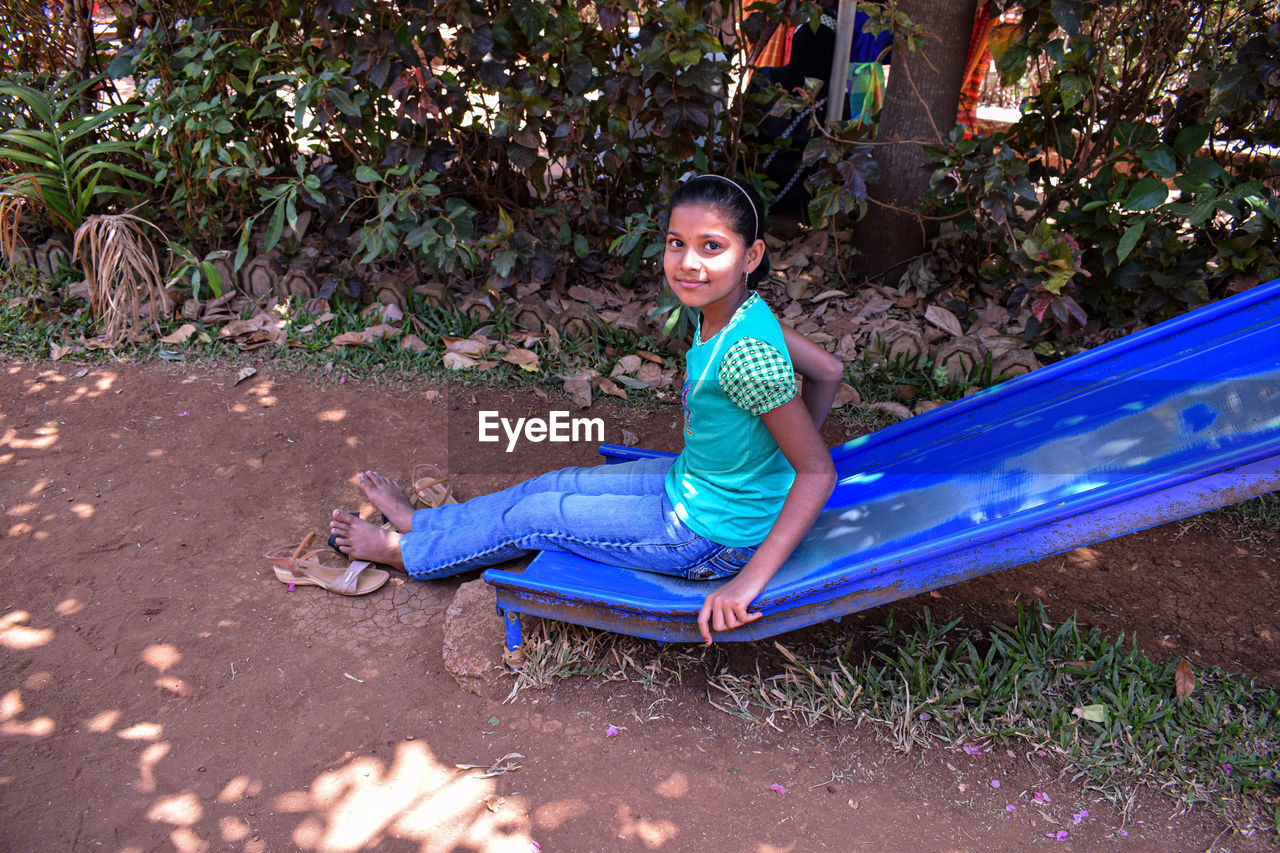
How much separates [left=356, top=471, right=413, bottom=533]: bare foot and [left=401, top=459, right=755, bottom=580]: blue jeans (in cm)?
11

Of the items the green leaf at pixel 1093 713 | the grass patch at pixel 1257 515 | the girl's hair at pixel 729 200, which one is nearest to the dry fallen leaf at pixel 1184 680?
the green leaf at pixel 1093 713

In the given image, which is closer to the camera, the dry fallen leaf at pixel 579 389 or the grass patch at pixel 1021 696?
the grass patch at pixel 1021 696

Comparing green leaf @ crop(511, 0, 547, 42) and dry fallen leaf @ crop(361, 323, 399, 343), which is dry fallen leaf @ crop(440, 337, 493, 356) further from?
green leaf @ crop(511, 0, 547, 42)

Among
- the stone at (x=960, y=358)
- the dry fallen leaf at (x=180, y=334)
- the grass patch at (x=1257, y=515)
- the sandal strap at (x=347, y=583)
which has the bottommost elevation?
the sandal strap at (x=347, y=583)

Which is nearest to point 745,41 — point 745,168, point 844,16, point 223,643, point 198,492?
point 745,168

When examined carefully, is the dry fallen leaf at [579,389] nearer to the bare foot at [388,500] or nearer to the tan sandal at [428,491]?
the tan sandal at [428,491]

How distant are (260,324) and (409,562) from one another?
6.86 feet

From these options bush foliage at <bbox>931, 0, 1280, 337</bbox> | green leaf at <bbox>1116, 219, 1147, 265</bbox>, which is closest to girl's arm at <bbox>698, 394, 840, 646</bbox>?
bush foliage at <bbox>931, 0, 1280, 337</bbox>

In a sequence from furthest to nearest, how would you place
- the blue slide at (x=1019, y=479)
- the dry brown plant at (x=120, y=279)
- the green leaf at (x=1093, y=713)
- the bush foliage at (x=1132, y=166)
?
the dry brown plant at (x=120, y=279)
the bush foliage at (x=1132, y=166)
the green leaf at (x=1093, y=713)
the blue slide at (x=1019, y=479)

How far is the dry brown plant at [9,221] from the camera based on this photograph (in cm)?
429

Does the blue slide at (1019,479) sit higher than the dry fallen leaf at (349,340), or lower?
higher

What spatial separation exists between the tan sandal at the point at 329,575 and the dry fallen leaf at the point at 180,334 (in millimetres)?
1821

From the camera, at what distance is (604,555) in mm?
2459

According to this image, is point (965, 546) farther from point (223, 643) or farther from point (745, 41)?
point (745, 41)
